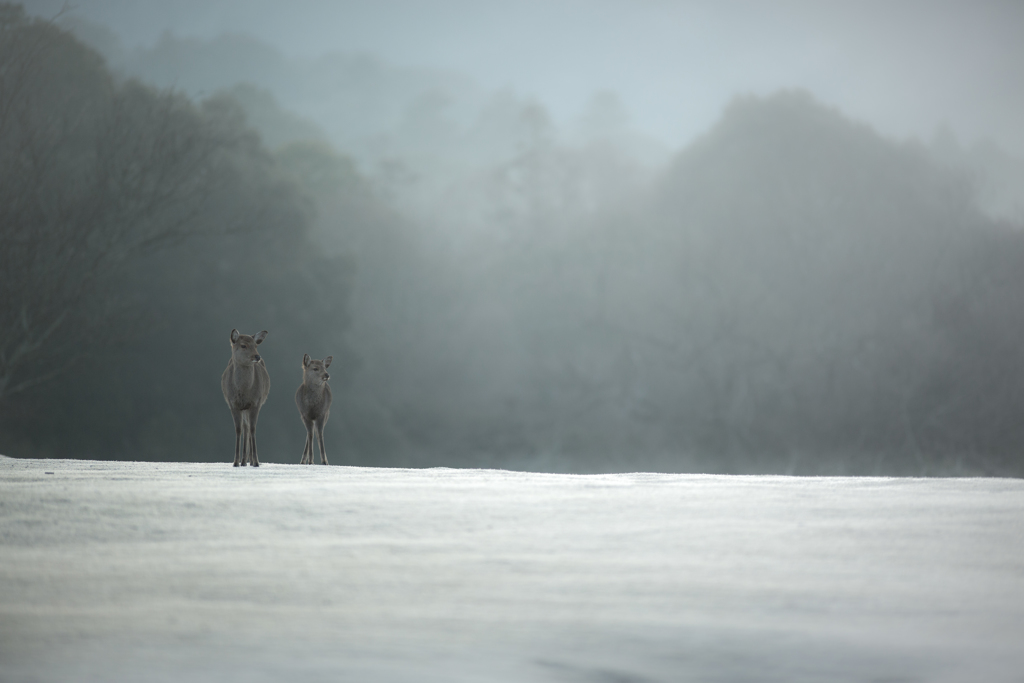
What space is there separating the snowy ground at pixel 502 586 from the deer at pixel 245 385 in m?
1.65

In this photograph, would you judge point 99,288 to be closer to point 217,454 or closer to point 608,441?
point 217,454

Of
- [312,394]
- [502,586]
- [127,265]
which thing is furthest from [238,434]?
[127,265]

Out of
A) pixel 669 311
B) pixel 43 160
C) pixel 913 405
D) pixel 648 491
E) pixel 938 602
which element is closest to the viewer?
pixel 938 602

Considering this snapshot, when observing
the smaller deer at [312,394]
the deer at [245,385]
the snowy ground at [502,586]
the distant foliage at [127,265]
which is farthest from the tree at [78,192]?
the snowy ground at [502,586]

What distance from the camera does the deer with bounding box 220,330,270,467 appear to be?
4.28 meters

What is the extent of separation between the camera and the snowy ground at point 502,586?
121 centimetres

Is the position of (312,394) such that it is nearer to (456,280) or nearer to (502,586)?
(502,586)

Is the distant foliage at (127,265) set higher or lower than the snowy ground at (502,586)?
higher

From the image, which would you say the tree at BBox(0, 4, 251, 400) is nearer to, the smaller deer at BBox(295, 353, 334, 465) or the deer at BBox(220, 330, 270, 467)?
the smaller deer at BBox(295, 353, 334, 465)

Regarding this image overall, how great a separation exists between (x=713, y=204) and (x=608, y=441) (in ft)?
17.3

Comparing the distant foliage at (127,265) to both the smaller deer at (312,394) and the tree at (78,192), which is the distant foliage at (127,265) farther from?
the smaller deer at (312,394)

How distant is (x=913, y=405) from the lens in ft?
58.0

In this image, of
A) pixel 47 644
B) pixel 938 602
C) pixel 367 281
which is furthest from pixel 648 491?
pixel 367 281

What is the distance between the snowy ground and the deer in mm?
1648
